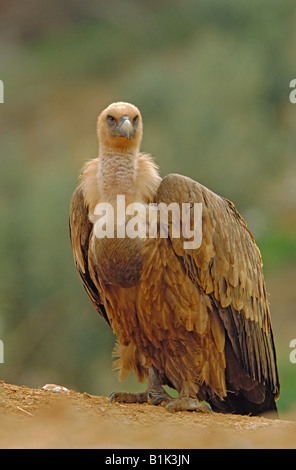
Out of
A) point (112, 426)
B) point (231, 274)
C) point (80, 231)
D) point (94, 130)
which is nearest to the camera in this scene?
point (112, 426)

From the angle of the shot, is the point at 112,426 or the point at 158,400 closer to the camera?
the point at 112,426

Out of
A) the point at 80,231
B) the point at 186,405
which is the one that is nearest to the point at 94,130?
the point at 80,231

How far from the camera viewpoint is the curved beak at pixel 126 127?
6.00 m

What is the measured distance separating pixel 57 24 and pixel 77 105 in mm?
4163

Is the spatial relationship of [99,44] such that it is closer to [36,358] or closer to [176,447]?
[36,358]

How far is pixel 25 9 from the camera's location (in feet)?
112

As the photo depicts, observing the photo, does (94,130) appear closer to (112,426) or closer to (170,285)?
(170,285)

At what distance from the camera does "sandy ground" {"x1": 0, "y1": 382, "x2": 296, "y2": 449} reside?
4.52m

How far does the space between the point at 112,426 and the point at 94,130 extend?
917 inches

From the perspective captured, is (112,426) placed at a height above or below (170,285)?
below

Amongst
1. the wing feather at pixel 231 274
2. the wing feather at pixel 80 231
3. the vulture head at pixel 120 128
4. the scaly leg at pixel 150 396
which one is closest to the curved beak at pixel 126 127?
the vulture head at pixel 120 128

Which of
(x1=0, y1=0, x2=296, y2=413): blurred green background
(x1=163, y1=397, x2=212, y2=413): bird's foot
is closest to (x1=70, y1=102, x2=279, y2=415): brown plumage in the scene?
(x1=163, y1=397, x2=212, y2=413): bird's foot

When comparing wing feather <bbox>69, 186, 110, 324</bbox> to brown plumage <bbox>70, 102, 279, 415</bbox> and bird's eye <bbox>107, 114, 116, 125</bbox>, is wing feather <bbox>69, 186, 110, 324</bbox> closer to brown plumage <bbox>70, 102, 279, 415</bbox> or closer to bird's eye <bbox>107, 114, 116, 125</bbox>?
brown plumage <bbox>70, 102, 279, 415</bbox>

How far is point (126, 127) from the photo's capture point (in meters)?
6.01
